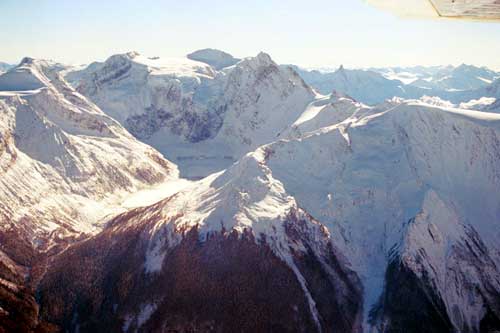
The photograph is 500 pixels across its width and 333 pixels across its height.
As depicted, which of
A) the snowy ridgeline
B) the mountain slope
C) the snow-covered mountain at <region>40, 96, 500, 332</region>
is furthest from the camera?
the mountain slope

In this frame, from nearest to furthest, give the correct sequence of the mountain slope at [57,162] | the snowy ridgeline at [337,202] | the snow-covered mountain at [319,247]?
the snow-covered mountain at [319,247] < the snowy ridgeline at [337,202] < the mountain slope at [57,162]

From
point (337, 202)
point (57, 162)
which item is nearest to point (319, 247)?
point (337, 202)

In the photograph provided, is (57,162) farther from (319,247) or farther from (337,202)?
(319,247)

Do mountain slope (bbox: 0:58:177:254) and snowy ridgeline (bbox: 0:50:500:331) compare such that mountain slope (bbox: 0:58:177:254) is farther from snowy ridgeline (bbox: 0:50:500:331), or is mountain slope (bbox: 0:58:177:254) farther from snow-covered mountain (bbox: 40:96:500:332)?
snow-covered mountain (bbox: 40:96:500:332)

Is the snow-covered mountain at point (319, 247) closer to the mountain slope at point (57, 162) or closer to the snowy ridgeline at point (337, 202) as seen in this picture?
the snowy ridgeline at point (337, 202)

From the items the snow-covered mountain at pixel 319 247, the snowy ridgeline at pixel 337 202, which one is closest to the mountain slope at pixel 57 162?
the snowy ridgeline at pixel 337 202

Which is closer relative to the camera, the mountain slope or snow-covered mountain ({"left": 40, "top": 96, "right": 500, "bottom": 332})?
snow-covered mountain ({"left": 40, "top": 96, "right": 500, "bottom": 332})

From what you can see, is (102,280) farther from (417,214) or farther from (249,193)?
(417,214)

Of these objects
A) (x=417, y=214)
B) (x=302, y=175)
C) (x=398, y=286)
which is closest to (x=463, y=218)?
(x=417, y=214)

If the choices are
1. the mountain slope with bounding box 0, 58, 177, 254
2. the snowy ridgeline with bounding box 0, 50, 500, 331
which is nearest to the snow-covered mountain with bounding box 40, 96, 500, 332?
the snowy ridgeline with bounding box 0, 50, 500, 331
